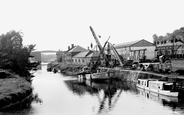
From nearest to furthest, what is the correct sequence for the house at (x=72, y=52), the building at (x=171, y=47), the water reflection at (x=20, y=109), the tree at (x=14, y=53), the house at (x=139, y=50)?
the water reflection at (x=20, y=109), the tree at (x=14, y=53), the house at (x=139, y=50), the building at (x=171, y=47), the house at (x=72, y=52)

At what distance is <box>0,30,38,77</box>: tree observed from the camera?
43.2 meters

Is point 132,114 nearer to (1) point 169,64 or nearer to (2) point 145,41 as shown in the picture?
(1) point 169,64

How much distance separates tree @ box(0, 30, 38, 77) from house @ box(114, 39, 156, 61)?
110ft

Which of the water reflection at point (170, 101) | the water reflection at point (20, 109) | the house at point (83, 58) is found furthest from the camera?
the house at point (83, 58)

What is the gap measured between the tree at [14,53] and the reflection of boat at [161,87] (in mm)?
24907

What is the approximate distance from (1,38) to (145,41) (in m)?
46.0

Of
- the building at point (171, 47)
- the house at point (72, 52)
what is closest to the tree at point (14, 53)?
the building at point (171, 47)

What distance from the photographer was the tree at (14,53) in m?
43.2

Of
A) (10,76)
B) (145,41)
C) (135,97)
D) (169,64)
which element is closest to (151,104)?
(135,97)

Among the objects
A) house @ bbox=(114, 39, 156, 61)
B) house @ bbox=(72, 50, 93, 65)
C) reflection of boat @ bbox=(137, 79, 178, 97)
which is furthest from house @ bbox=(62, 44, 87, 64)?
reflection of boat @ bbox=(137, 79, 178, 97)

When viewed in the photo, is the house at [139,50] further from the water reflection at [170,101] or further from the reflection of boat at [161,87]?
the water reflection at [170,101]

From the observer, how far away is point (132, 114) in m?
23.4

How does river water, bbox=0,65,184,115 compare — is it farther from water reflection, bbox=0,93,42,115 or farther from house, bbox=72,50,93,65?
house, bbox=72,50,93,65

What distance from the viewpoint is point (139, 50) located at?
211 ft
